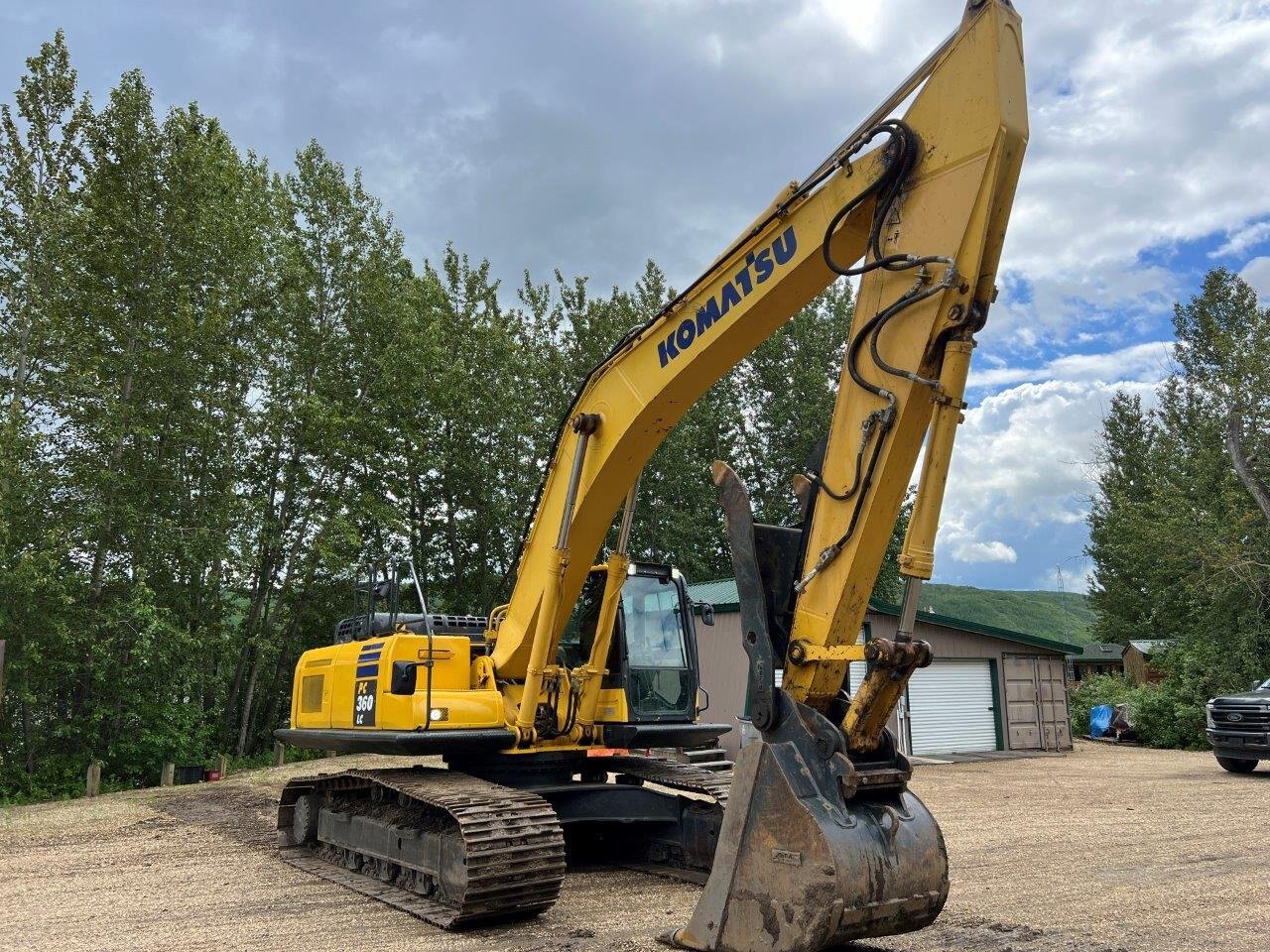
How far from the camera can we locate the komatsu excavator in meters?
4.30

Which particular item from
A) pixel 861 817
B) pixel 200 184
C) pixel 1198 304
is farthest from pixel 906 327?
pixel 1198 304

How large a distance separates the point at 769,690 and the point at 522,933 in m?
2.64

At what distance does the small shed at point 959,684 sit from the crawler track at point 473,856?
40.1 feet

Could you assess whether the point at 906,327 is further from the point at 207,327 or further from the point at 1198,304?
the point at 1198,304

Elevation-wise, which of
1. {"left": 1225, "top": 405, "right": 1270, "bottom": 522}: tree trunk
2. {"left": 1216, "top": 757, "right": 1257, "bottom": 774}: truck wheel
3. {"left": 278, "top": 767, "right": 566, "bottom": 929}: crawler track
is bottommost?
{"left": 1216, "top": 757, "right": 1257, "bottom": 774}: truck wheel

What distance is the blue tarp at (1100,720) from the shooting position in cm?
2609

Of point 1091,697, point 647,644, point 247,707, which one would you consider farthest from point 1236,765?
point 247,707

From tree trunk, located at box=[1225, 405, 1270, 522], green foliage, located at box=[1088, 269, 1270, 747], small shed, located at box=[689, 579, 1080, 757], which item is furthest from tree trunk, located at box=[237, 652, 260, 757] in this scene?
tree trunk, located at box=[1225, 405, 1270, 522]

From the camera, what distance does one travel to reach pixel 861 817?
4281mm

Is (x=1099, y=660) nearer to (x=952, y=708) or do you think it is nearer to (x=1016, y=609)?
(x=952, y=708)

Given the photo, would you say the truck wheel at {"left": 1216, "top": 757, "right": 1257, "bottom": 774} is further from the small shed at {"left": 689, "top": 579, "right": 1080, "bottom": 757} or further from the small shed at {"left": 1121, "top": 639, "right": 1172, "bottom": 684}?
the small shed at {"left": 1121, "top": 639, "right": 1172, "bottom": 684}

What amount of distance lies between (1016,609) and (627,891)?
14167 centimetres

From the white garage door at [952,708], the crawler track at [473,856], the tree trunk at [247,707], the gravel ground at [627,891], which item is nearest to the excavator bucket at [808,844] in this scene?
the gravel ground at [627,891]

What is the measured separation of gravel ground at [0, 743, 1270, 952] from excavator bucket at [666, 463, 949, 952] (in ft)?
3.53
